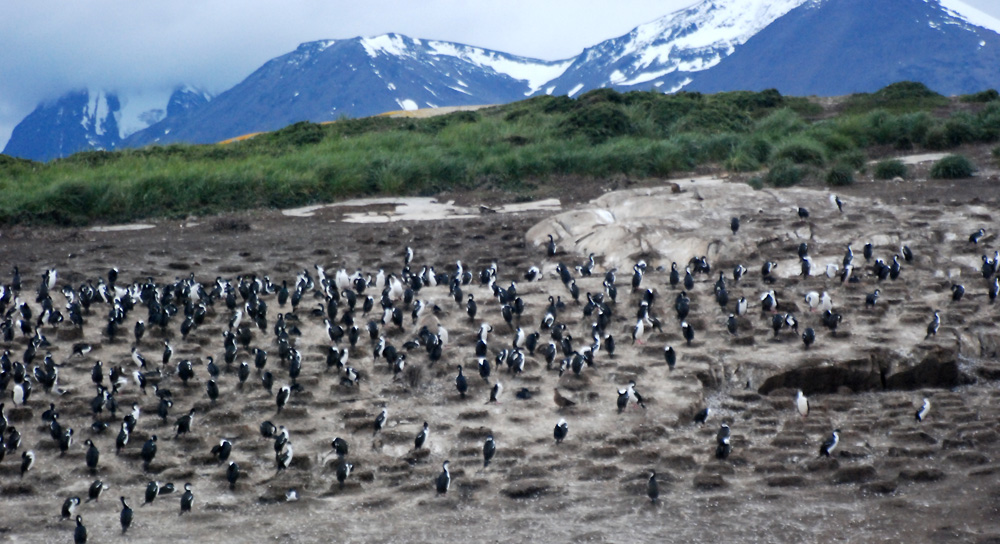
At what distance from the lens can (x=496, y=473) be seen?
1357 centimetres

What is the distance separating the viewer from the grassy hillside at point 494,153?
92.4ft

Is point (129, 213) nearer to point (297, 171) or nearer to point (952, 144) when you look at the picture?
point (297, 171)

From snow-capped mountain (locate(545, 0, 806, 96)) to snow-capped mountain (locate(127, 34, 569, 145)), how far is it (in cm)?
535

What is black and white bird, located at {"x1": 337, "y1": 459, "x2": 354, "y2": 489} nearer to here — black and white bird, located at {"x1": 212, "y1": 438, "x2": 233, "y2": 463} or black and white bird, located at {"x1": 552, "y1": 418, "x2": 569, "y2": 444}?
black and white bird, located at {"x1": 212, "y1": 438, "x2": 233, "y2": 463}

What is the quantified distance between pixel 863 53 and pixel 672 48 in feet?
41.2

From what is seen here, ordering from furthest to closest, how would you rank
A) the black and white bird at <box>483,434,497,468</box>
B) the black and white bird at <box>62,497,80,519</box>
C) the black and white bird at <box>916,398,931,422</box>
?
the black and white bird at <box>916,398,931,422</box>
the black and white bird at <box>483,434,497,468</box>
the black and white bird at <box>62,497,80,519</box>

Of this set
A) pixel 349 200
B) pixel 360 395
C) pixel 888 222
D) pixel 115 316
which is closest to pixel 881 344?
pixel 888 222

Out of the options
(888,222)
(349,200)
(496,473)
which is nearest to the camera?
(496,473)

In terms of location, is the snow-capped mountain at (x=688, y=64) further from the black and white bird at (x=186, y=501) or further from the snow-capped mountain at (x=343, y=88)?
the black and white bird at (x=186, y=501)

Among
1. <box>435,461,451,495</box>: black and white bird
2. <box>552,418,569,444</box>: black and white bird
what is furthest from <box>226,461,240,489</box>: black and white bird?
<box>552,418,569,444</box>: black and white bird

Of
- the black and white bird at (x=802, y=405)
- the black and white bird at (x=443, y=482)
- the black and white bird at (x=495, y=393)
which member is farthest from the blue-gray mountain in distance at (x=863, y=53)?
the black and white bird at (x=443, y=482)

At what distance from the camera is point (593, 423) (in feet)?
49.4

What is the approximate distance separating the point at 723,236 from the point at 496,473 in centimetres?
1150

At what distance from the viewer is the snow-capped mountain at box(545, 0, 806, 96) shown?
6438 centimetres
